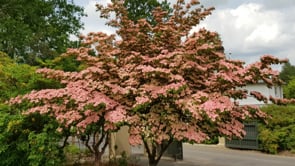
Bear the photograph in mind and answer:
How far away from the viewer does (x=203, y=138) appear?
4.90m

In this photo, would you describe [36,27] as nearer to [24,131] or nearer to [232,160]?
[24,131]

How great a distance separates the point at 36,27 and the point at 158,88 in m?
15.6

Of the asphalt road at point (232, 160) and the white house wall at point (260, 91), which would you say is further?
the white house wall at point (260, 91)

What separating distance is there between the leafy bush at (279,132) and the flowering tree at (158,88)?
27.2ft

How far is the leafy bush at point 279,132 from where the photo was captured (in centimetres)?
1285

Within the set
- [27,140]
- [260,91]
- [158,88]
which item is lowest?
[27,140]

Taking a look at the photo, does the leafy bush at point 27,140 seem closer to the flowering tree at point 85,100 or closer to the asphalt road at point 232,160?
the flowering tree at point 85,100

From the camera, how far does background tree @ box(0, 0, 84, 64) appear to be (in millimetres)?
15078

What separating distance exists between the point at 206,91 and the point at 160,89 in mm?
934

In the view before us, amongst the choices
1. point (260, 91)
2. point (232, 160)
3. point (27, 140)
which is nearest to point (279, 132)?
point (232, 160)

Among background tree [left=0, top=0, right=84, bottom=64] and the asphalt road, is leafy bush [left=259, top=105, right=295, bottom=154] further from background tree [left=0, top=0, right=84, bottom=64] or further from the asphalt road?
background tree [left=0, top=0, right=84, bottom=64]

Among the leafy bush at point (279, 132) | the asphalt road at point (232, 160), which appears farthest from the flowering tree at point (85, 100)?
the leafy bush at point (279, 132)

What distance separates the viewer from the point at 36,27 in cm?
1836

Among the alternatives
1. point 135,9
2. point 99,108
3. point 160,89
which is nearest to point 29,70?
point 99,108
